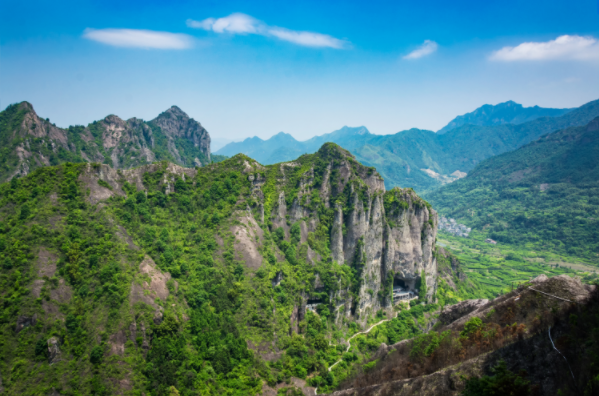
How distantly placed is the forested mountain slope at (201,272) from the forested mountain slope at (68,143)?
62190 mm

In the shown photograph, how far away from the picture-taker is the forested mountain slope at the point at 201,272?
50.9 meters

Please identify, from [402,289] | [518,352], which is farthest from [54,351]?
[402,289]

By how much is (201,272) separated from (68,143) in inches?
4630

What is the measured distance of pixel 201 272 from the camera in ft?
235

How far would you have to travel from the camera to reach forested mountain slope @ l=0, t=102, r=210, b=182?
118875 millimetres

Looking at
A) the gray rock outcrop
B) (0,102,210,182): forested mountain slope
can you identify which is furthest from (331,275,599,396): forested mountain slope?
(0,102,210,182): forested mountain slope

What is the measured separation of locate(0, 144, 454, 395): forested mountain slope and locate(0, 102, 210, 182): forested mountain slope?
62.2 m

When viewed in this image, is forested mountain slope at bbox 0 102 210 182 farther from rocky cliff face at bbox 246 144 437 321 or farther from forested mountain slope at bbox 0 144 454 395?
rocky cliff face at bbox 246 144 437 321

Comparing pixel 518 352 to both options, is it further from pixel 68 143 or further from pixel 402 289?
pixel 68 143

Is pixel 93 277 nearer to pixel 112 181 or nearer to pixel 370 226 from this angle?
pixel 112 181

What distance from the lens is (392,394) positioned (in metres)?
31.8

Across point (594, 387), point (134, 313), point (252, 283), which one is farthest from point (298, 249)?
point (594, 387)

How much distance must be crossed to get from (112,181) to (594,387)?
279ft

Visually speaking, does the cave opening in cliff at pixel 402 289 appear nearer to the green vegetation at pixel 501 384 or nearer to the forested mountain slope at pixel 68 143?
the green vegetation at pixel 501 384
